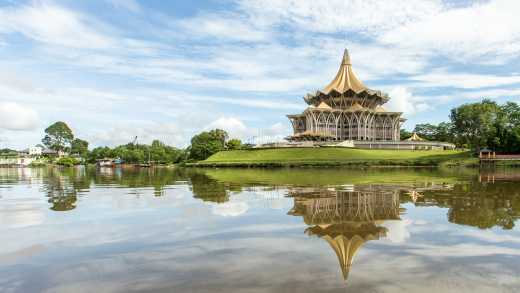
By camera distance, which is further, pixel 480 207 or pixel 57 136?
pixel 57 136

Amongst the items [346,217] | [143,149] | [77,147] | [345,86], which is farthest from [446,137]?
[77,147]

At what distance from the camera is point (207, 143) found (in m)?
94.1

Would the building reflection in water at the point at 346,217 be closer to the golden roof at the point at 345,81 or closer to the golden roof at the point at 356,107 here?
the golden roof at the point at 356,107

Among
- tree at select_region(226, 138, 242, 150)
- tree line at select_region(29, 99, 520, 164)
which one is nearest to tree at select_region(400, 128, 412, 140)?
tree line at select_region(29, 99, 520, 164)

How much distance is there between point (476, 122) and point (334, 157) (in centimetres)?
3179

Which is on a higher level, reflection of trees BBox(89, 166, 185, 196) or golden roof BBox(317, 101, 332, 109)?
golden roof BBox(317, 101, 332, 109)

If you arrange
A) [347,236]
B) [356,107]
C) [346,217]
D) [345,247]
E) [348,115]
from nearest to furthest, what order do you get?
[345,247] → [347,236] → [346,217] → [356,107] → [348,115]

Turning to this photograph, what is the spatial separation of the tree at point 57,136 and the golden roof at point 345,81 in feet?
378

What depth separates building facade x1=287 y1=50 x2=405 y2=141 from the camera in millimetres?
91188

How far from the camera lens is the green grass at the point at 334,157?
60156 millimetres

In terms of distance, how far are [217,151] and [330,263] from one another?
84702 mm

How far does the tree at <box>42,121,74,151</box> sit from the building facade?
10660cm

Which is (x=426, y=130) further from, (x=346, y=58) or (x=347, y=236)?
(x=347, y=236)

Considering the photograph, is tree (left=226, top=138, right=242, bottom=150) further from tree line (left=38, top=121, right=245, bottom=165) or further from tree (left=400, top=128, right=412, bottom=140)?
tree (left=400, top=128, right=412, bottom=140)
